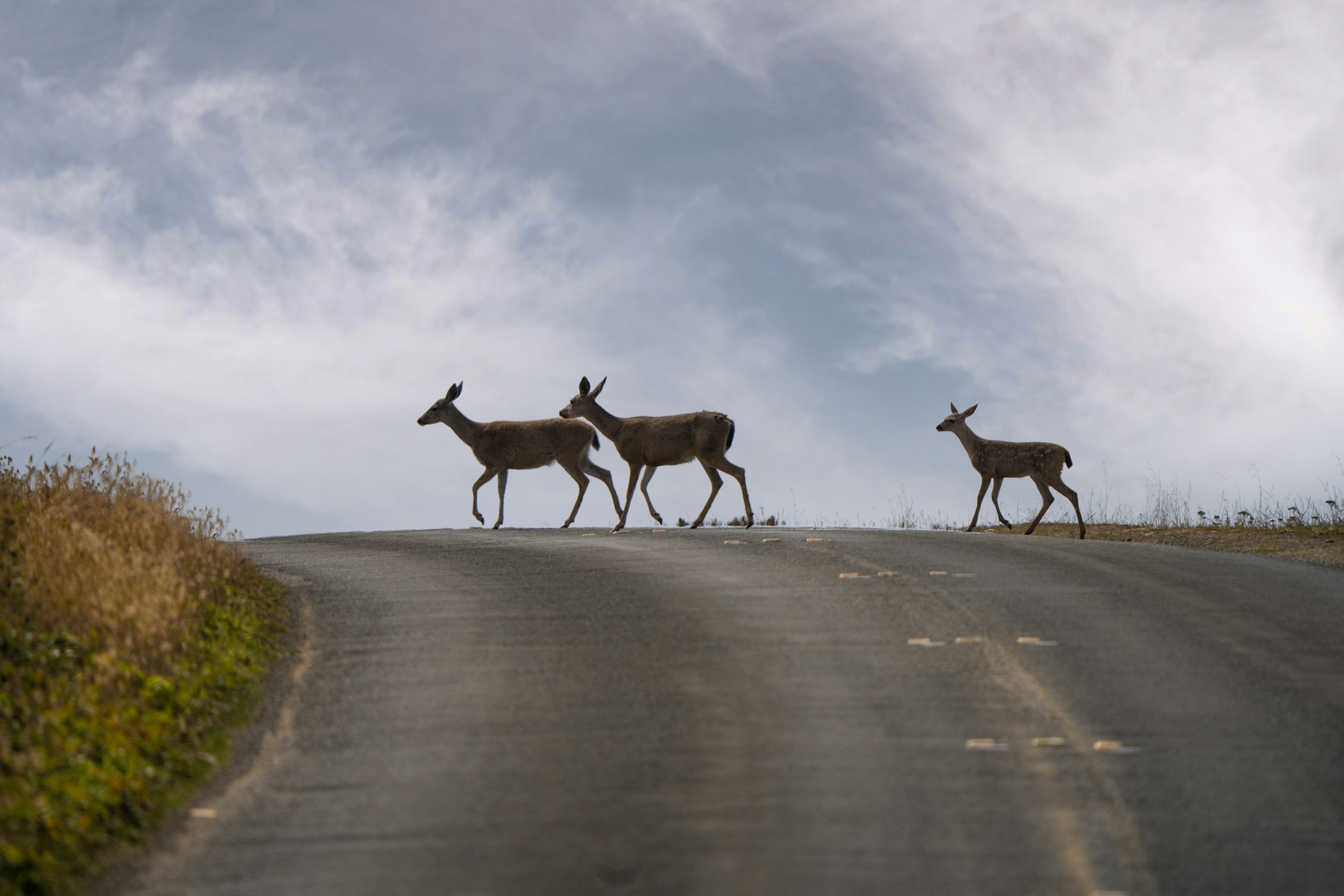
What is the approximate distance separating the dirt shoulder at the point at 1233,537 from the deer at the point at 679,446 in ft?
14.6

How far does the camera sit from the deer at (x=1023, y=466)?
21844mm

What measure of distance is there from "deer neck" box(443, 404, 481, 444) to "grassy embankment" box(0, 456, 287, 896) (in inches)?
419

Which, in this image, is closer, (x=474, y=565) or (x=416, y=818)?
(x=416, y=818)

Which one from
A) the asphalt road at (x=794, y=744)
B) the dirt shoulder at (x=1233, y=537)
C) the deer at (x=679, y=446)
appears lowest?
the asphalt road at (x=794, y=744)

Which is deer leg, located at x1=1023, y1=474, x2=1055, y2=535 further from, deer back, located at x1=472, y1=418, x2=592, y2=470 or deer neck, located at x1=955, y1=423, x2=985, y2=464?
deer back, located at x1=472, y1=418, x2=592, y2=470

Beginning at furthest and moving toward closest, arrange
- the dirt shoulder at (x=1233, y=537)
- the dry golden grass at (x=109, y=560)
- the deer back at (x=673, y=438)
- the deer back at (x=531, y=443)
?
the deer back at (x=531, y=443) < the deer back at (x=673, y=438) < the dirt shoulder at (x=1233, y=537) < the dry golden grass at (x=109, y=560)

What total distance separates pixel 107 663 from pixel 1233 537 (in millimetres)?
18014

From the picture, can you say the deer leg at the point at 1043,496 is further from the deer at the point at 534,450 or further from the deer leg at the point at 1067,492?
the deer at the point at 534,450

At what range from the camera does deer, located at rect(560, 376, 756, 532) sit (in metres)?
19.9

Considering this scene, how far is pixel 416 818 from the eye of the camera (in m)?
6.18

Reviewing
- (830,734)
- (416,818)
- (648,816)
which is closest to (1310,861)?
(830,734)

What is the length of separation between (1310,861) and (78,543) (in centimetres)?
1000

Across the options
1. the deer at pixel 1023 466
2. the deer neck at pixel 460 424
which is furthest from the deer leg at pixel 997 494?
the deer neck at pixel 460 424

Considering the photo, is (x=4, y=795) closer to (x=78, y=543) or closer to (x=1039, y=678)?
(x=78, y=543)
